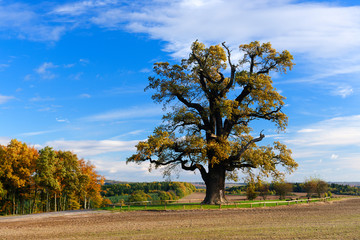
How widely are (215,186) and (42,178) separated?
75.6 feet

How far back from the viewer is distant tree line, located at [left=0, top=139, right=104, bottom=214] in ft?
137

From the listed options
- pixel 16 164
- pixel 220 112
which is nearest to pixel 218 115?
pixel 220 112

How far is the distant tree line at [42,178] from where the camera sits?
41.9 metres

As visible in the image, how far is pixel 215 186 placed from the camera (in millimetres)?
37062

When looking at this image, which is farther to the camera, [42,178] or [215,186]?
[42,178]

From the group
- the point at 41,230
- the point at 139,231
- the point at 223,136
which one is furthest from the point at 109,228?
the point at 223,136

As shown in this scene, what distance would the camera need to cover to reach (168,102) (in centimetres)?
4044

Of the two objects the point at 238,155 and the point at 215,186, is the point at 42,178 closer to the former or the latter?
the point at 215,186

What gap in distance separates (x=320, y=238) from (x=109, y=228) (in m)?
12.7

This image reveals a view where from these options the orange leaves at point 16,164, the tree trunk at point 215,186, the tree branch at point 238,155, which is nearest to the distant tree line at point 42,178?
the orange leaves at point 16,164

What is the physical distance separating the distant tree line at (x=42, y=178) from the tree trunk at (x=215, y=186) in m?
21.1

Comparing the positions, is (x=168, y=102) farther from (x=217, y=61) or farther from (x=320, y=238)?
(x=320, y=238)

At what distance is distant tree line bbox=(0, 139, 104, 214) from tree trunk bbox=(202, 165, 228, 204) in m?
21.1

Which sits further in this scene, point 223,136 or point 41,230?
point 223,136
